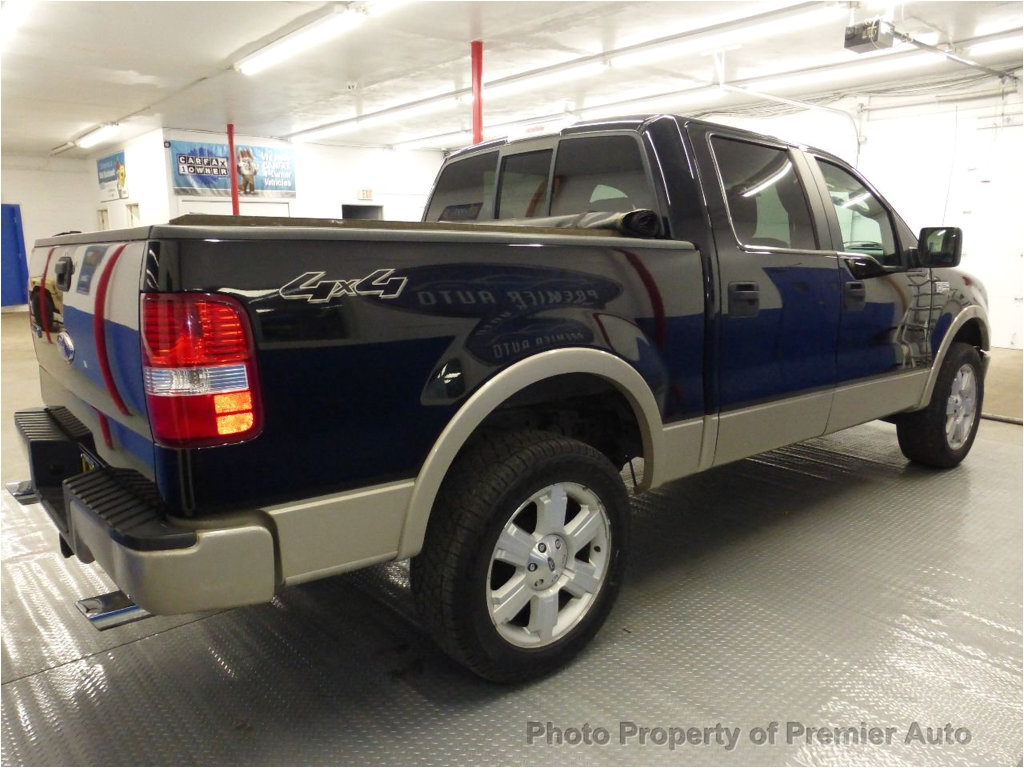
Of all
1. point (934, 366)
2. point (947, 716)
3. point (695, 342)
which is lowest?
point (947, 716)

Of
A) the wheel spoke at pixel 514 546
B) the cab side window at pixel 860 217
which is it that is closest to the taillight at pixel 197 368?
the wheel spoke at pixel 514 546

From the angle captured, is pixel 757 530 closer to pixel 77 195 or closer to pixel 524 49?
pixel 524 49

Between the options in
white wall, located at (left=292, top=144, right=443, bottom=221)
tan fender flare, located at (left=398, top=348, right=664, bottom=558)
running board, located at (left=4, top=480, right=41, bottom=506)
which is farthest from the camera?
white wall, located at (left=292, top=144, right=443, bottom=221)

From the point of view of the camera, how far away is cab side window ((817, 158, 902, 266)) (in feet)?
10.5

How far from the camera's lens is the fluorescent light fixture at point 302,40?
7233 millimetres

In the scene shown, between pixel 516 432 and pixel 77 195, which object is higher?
pixel 77 195

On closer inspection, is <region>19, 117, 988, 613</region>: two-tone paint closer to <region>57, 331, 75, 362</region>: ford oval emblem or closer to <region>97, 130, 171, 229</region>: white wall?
<region>57, 331, 75, 362</region>: ford oval emblem

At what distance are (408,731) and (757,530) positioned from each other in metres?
1.99

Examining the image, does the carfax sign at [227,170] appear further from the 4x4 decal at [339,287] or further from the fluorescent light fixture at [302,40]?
the 4x4 decal at [339,287]

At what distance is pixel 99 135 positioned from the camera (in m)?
14.2

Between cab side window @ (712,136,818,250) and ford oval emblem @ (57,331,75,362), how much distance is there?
2.17m

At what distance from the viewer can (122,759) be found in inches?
70.1

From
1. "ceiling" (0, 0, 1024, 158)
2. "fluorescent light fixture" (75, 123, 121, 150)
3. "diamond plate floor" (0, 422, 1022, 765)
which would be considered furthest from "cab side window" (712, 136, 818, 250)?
"fluorescent light fixture" (75, 123, 121, 150)

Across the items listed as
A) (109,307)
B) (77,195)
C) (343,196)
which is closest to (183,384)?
(109,307)
